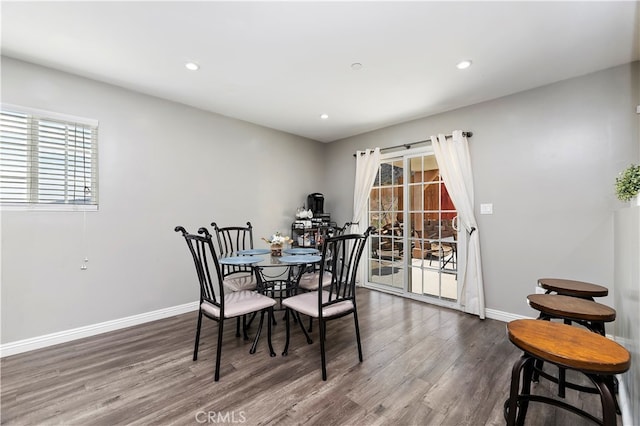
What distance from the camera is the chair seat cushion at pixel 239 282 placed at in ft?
8.94

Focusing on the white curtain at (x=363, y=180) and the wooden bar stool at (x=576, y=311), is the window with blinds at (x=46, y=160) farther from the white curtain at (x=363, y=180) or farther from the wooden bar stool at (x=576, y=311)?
the wooden bar stool at (x=576, y=311)

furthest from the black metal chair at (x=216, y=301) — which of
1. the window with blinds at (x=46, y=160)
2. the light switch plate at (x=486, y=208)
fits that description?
the light switch plate at (x=486, y=208)

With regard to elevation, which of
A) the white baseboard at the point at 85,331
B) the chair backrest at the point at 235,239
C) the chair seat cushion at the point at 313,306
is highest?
the chair backrest at the point at 235,239

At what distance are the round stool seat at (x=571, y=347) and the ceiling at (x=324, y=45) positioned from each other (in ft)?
6.61

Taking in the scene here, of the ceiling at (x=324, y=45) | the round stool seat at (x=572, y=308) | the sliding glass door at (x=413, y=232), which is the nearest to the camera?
the round stool seat at (x=572, y=308)

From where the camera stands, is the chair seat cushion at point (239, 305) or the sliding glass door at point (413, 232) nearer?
the chair seat cushion at point (239, 305)

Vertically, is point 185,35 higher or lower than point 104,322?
higher

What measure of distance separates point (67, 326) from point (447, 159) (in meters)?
4.58

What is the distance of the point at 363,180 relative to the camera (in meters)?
4.48

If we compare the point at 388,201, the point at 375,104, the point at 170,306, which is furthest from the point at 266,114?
the point at 170,306

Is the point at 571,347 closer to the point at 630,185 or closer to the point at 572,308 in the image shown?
the point at 572,308

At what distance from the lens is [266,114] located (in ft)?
12.1

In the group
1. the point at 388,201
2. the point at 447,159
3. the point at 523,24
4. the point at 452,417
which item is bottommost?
the point at 452,417

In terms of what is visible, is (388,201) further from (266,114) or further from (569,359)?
(569,359)
